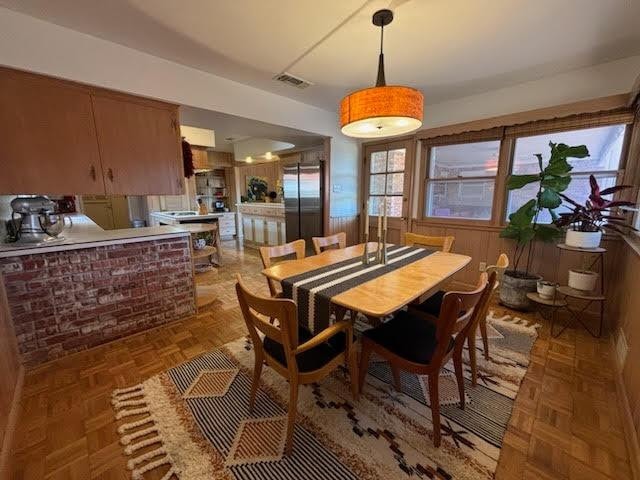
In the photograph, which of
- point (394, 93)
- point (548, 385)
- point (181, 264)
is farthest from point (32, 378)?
point (548, 385)

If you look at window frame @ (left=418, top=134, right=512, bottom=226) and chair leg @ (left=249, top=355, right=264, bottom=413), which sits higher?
window frame @ (left=418, top=134, right=512, bottom=226)

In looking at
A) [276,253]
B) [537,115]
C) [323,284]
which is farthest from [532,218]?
[276,253]

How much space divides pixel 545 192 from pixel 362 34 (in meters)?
2.14

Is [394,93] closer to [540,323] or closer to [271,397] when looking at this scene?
[271,397]

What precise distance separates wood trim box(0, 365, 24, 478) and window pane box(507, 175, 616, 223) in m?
4.24

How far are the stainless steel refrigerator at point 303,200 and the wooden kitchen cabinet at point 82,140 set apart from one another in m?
1.95

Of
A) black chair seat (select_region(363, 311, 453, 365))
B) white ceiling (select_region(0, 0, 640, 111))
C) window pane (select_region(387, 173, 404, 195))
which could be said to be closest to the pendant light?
white ceiling (select_region(0, 0, 640, 111))

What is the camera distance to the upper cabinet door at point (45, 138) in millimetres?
1690

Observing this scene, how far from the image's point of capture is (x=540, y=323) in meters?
2.45

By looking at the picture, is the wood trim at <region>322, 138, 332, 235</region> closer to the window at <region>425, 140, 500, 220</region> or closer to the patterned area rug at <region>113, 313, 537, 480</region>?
the window at <region>425, 140, 500, 220</region>

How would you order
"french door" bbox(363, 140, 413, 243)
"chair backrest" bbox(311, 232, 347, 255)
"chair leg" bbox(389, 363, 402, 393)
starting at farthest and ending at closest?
1. "french door" bbox(363, 140, 413, 243)
2. "chair backrest" bbox(311, 232, 347, 255)
3. "chair leg" bbox(389, 363, 402, 393)

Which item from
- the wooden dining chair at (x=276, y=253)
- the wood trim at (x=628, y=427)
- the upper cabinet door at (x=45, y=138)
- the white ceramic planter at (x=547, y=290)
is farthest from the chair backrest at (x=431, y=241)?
the upper cabinet door at (x=45, y=138)

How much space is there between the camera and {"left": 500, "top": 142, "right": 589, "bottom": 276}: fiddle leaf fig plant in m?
2.28

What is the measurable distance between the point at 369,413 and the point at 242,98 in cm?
296
